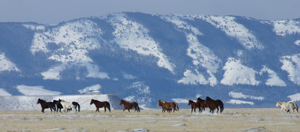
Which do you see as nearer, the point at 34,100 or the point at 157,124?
the point at 157,124

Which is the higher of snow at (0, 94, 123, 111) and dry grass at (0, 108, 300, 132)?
snow at (0, 94, 123, 111)

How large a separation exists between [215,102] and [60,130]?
1107 inches

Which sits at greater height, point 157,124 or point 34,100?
point 34,100

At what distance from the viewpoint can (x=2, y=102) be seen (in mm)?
107562

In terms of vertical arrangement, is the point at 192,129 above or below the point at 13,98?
below

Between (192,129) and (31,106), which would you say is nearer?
(192,129)

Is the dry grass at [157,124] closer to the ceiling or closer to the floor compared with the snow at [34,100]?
closer to the floor

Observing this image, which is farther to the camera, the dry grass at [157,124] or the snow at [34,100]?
the snow at [34,100]

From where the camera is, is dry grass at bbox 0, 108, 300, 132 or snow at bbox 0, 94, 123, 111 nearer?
dry grass at bbox 0, 108, 300, 132

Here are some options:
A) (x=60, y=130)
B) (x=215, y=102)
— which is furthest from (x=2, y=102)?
(x=60, y=130)

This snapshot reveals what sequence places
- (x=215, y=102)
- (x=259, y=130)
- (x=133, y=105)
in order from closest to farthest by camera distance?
(x=259, y=130), (x=215, y=102), (x=133, y=105)

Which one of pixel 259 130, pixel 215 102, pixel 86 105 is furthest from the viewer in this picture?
pixel 86 105

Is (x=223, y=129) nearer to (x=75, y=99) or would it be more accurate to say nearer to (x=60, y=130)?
(x=60, y=130)

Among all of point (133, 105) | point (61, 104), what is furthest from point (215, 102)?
point (61, 104)
